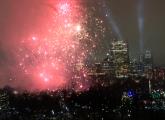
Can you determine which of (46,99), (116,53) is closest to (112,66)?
(116,53)

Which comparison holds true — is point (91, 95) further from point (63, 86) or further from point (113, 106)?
point (63, 86)

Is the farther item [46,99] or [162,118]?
[46,99]

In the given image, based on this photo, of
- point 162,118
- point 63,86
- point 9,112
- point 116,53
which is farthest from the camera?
point 116,53

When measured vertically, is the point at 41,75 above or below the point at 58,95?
above

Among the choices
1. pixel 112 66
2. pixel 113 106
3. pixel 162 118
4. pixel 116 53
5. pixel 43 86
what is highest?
pixel 116 53

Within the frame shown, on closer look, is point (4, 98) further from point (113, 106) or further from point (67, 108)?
point (113, 106)

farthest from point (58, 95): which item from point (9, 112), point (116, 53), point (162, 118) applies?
point (116, 53)

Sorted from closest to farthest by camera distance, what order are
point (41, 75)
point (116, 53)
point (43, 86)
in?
1. point (41, 75)
2. point (43, 86)
3. point (116, 53)
